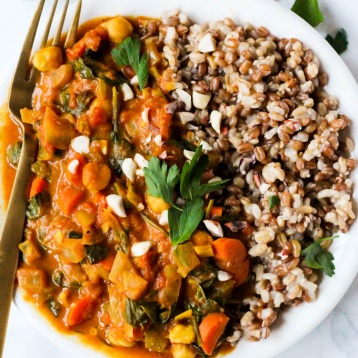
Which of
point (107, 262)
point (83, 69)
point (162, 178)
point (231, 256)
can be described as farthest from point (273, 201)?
point (83, 69)

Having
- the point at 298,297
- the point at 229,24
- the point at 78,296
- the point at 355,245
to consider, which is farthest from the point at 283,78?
the point at 78,296

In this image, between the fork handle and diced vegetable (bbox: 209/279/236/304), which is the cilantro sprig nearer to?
diced vegetable (bbox: 209/279/236/304)

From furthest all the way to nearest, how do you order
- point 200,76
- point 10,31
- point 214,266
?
point 10,31 < point 200,76 < point 214,266

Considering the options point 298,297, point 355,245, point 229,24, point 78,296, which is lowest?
point 78,296

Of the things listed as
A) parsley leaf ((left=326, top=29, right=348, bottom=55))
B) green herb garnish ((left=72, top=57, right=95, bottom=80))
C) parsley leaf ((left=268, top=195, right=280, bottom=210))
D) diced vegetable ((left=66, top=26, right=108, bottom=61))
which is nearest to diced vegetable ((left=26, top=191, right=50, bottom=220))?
green herb garnish ((left=72, top=57, right=95, bottom=80))

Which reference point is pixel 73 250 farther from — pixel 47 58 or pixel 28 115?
pixel 47 58

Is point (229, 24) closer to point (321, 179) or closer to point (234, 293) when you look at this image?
point (321, 179)

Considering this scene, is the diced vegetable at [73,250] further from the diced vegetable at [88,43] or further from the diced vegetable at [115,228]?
the diced vegetable at [88,43]

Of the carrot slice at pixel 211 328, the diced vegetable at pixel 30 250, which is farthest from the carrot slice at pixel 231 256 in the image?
the diced vegetable at pixel 30 250
